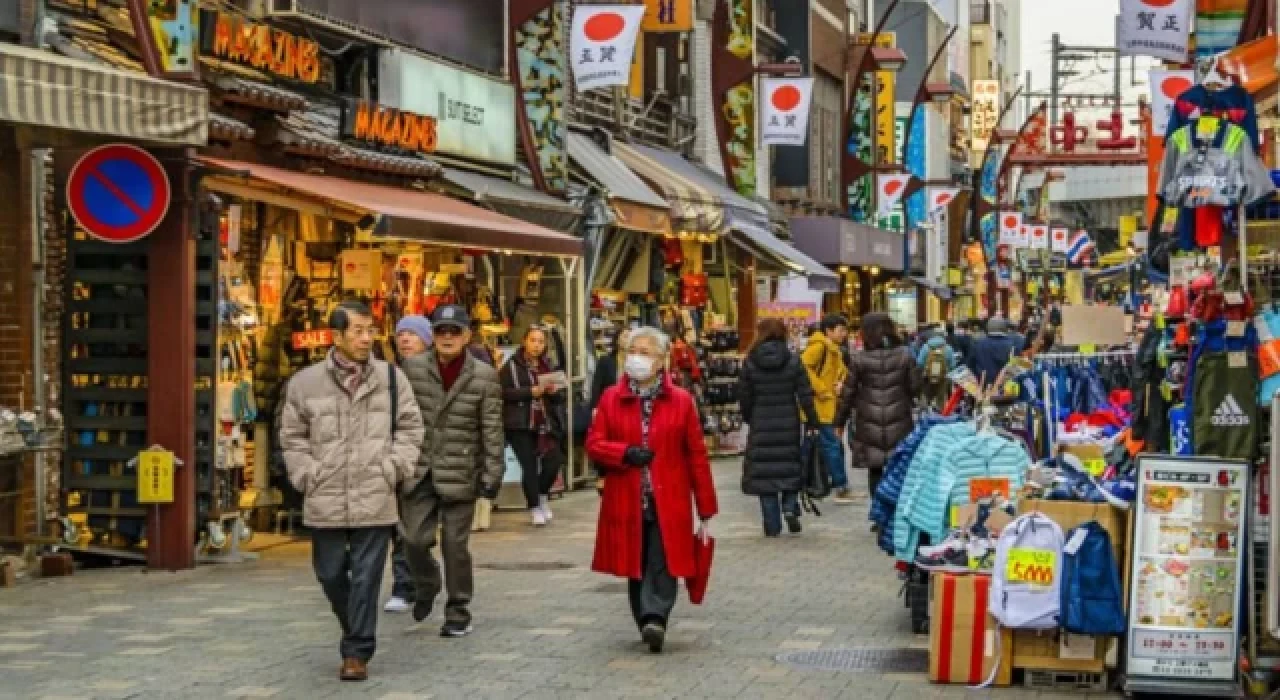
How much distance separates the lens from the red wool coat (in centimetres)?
1171

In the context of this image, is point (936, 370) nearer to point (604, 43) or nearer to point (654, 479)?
point (604, 43)

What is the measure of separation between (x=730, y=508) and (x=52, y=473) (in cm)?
754

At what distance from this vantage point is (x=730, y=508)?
20.8 m

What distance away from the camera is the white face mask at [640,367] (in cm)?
1180

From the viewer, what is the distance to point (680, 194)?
2716 centimetres

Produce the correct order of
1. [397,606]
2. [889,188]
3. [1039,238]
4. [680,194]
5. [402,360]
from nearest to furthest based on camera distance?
1. [402,360]
2. [397,606]
3. [680,194]
4. [889,188]
5. [1039,238]

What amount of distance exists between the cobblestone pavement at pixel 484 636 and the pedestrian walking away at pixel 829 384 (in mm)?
4429

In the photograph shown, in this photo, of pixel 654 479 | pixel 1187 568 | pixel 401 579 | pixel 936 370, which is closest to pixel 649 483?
pixel 654 479

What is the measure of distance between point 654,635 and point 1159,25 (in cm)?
1064

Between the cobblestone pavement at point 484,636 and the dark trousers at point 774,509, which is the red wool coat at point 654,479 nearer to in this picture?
the cobblestone pavement at point 484,636

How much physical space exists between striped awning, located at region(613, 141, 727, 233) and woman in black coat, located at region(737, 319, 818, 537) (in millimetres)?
7978

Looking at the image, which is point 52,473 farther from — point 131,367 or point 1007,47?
point 1007,47

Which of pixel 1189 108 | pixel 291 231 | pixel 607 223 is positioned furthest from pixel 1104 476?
pixel 607 223

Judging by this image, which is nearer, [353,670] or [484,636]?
[353,670]
